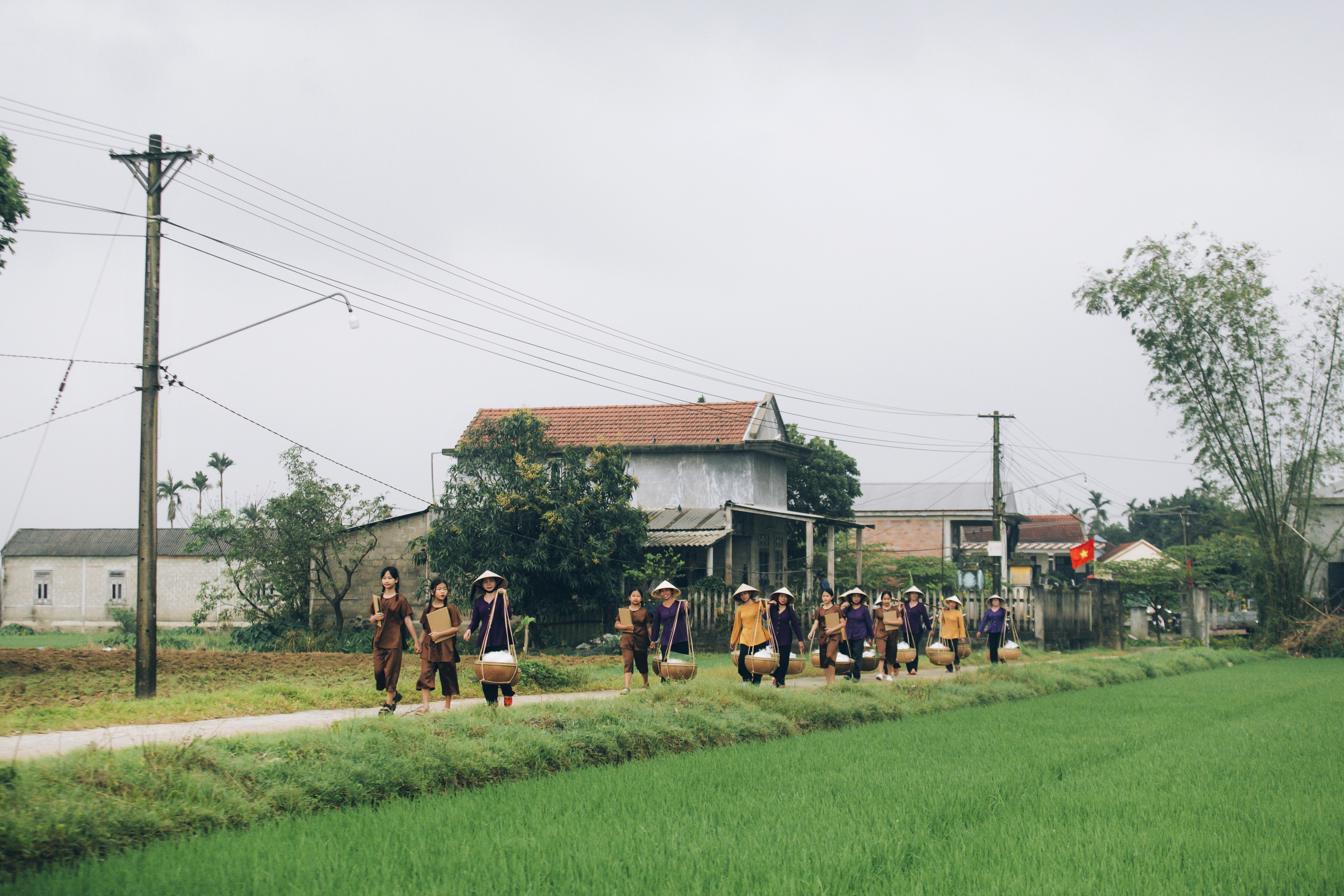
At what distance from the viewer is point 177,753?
754cm

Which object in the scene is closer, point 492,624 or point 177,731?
point 177,731

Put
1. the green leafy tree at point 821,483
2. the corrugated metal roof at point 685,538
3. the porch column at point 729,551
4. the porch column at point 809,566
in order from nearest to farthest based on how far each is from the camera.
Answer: the corrugated metal roof at point 685,538
the porch column at point 729,551
the porch column at point 809,566
the green leafy tree at point 821,483

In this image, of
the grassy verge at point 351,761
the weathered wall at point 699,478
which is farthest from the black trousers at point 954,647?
the weathered wall at point 699,478

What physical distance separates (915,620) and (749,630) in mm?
6175

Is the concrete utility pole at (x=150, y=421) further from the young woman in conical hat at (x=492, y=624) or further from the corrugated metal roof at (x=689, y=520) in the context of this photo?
the corrugated metal roof at (x=689, y=520)

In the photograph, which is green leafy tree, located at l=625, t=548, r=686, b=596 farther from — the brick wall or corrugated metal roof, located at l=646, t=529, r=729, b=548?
the brick wall

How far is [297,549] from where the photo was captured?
93.3 feet

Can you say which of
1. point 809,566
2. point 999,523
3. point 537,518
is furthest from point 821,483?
point 537,518

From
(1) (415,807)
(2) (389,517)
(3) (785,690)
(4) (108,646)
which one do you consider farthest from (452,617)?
(4) (108,646)

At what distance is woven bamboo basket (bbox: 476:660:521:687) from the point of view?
12812 mm

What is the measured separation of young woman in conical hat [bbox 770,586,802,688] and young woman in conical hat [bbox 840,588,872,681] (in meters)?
1.94

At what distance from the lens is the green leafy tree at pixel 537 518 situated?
86.6 ft

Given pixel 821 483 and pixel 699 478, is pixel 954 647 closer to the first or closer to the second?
pixel 699 478

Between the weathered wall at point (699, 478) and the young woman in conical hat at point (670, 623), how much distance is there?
57.8 feet
